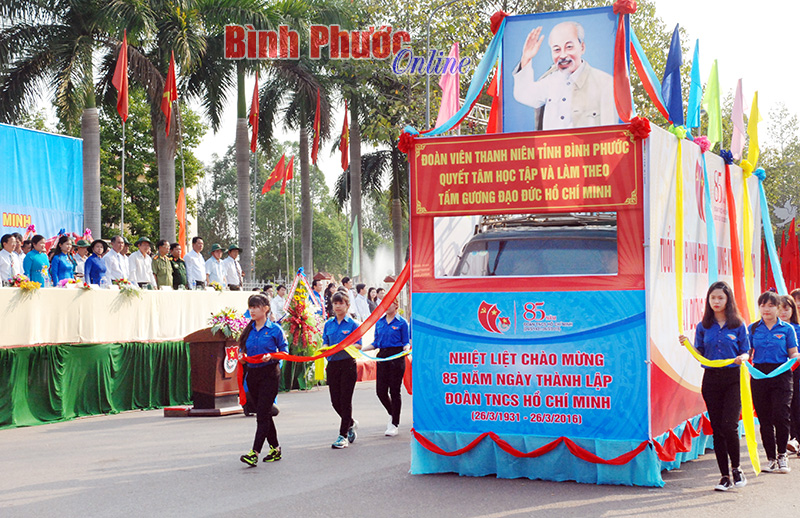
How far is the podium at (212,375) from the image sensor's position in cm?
1475

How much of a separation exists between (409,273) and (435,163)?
1133mm

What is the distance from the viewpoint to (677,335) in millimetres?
9117

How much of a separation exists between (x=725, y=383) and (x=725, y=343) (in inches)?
13.8

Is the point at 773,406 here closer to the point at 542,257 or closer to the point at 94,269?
the point at 542,257

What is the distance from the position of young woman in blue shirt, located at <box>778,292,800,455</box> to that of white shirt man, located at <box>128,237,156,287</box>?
11238 millimetres

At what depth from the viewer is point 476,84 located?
9891mm

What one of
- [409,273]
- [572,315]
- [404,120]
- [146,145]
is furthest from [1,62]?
[146,145]

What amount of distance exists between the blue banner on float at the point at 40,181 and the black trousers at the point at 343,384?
15.1 meters

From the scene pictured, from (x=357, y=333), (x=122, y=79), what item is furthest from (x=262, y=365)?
(x=122, y=79)

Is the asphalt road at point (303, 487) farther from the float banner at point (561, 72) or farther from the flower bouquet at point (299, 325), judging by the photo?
the flower bouquet at point (299, 325)

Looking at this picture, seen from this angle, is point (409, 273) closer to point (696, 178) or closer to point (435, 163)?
point (435, 163)

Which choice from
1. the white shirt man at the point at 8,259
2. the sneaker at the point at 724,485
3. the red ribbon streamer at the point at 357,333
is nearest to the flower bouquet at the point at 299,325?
the white shirt man at the point at 8,259

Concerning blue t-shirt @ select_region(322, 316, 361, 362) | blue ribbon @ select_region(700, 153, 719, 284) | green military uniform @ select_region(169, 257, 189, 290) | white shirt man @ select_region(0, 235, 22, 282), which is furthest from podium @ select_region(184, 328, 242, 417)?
blue ribbon @ select_region(700, 153, 719, 284)

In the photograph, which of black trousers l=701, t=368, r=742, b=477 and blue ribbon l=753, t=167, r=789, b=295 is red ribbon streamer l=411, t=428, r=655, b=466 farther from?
blue ribbon l=753, t=167, r=789, b=295
